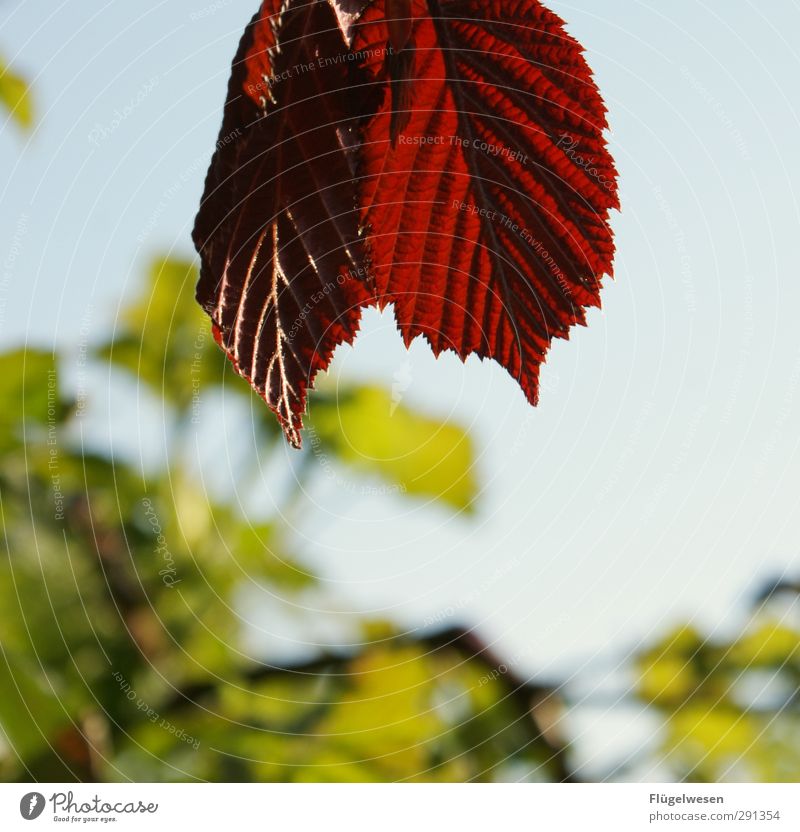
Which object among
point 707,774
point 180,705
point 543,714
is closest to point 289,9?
point 543,714

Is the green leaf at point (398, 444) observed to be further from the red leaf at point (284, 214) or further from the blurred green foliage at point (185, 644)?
the red leaf at point (284, 214)

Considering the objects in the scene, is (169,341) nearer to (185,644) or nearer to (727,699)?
(185,644)

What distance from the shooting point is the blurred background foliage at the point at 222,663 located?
104 centimetres

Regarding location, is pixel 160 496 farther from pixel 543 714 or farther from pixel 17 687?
pixel 543 714

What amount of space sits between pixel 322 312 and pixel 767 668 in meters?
0.97

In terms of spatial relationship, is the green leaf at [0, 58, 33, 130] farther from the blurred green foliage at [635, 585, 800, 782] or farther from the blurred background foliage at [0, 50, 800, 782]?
the blurred green foliage at [635, 585, 800, 782]

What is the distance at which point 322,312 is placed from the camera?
1.11ft

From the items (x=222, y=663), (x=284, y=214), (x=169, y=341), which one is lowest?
(x=222, y=663)

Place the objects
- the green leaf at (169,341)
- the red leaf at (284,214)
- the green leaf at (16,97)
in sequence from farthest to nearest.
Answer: the green leaf at (169,341) → the green leaf at (16,97) → the red leaf at (284,214)

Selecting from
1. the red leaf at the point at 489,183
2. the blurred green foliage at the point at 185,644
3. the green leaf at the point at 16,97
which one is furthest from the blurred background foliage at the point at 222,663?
the red leaf at the point at 489,183

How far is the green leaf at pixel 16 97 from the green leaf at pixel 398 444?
652 mm

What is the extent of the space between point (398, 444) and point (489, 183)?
974 mm

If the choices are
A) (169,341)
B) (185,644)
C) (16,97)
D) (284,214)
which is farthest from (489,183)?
(169,341)

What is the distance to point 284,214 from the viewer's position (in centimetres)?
35
